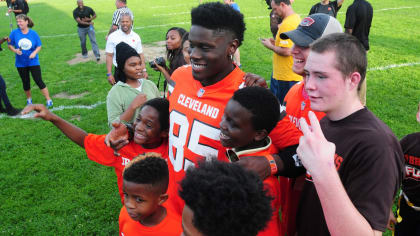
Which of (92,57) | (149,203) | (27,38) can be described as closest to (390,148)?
(149,203)

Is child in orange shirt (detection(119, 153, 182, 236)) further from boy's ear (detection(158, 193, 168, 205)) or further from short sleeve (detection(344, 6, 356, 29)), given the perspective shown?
short sleeve (detection(344, 6, 356, 29))

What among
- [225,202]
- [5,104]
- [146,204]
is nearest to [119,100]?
[146,204]

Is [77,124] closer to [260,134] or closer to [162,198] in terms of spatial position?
[162,198]

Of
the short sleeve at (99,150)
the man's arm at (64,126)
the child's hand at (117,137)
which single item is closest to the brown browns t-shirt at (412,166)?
the child's hand at (117,137)

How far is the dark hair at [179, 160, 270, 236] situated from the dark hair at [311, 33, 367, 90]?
79 centimetres

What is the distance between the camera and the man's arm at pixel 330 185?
4.82 feet

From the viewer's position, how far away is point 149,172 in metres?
2.43

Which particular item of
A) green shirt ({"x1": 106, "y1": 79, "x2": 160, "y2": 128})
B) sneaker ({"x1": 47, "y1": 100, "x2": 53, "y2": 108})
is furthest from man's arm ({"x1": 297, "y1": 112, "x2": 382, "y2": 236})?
sneaker ({"x1": 47, "y1": 100, "x2": 53, "y2": 108})

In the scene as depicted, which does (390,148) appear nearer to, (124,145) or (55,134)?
(124,145)

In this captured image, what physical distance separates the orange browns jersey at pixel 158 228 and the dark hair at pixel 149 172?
0.22m

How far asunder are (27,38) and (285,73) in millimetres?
6668

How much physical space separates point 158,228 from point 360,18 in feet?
28.4

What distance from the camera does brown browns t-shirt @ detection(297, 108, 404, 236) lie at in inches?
62.4

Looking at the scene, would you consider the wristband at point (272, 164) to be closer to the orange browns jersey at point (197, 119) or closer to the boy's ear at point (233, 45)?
the orange browns jersey at point (197, 119)
